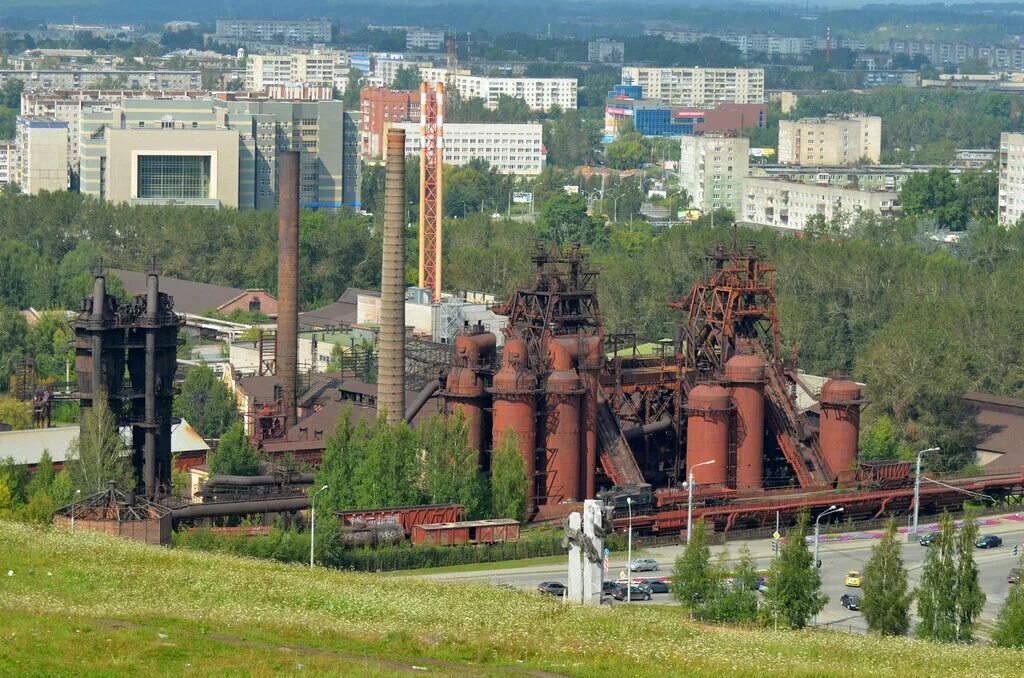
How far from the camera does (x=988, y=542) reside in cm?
8888

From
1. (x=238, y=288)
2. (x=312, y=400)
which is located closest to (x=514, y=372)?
(x=312, y=400)

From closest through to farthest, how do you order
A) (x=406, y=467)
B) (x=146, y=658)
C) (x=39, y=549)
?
(x=146, y=658)
(x=39, y=549)
(x=406, y=467)

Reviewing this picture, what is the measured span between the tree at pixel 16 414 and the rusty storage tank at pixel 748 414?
1391 inches

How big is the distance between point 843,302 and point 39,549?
90.8 m

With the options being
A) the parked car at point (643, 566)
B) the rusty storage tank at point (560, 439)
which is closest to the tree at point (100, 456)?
the rusty storage tank at point (560, 439)

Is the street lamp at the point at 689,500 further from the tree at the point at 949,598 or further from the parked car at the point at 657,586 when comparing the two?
the tree at the point at 949,598

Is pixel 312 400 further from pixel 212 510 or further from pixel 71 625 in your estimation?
pixel 71 625

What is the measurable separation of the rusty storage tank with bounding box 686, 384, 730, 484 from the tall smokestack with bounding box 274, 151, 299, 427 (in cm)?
2175

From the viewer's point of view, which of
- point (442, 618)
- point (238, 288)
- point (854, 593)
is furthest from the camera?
point (238, 288)

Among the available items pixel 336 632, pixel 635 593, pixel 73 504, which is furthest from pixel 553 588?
pixel 336 632

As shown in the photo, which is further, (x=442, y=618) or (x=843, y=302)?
(x=843, y=302)

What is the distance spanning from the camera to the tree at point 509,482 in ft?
292

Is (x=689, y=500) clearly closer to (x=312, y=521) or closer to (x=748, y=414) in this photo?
(x=748, y=414)

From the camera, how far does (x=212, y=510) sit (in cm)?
8438
